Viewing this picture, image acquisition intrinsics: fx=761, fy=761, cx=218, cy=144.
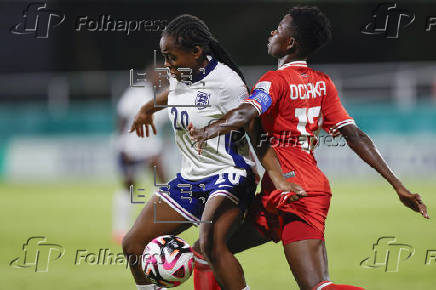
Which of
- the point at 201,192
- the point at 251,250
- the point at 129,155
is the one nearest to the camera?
the point at 201,192

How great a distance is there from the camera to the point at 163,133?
20328mm

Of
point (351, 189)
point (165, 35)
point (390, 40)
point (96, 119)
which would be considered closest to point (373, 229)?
point (351, 189)

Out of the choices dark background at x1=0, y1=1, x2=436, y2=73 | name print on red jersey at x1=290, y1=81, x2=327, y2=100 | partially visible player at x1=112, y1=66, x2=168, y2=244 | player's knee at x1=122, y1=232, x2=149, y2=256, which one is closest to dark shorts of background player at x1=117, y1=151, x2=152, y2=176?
partially visible player at x1=112, y1=66, x2=168, y2=244

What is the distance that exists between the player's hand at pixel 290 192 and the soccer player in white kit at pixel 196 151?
49 centimetres

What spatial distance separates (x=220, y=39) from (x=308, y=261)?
2305cm

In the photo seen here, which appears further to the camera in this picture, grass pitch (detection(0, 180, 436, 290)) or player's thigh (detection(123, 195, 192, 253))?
grass pitch (detection(0, 180, 436, 290))

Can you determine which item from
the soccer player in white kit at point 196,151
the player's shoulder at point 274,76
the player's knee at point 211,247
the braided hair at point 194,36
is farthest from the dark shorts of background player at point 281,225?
the braided hair at point 194,36

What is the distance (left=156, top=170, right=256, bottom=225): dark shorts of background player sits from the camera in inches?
218

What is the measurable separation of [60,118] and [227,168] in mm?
17106

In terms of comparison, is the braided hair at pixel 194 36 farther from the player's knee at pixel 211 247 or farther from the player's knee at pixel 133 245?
the player's knee at pixel 133 245

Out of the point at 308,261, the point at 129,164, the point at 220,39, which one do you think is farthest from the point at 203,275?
the point at 220,39

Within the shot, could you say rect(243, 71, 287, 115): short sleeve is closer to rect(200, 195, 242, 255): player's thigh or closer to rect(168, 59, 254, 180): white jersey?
rect(168, 59, 254, 180): white jersey

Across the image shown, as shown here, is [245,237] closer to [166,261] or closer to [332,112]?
[166,261]

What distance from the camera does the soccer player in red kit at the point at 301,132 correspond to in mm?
5062
